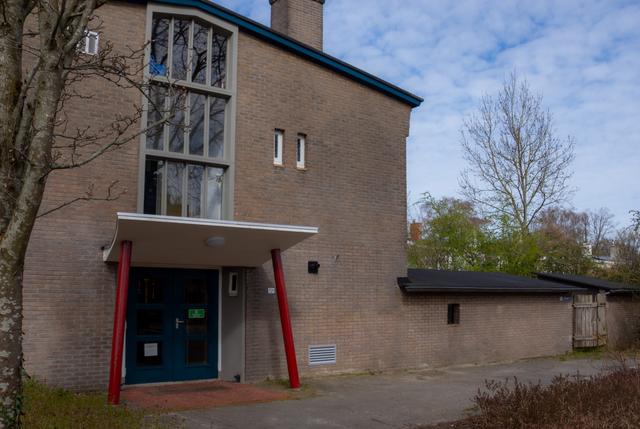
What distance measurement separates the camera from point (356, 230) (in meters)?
14.9

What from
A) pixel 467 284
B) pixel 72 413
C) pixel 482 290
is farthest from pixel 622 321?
pixel 72 413

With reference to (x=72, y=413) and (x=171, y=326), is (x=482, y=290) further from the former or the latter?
(x=72, y=413)

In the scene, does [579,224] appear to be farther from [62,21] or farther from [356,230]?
[62,21]

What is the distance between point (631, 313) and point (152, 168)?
17.3 meters

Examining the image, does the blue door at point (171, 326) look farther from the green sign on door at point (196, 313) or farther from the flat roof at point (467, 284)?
the flat roof at point (467, 284)

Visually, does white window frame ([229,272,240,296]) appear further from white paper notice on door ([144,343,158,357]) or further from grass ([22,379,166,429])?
grass ([22,379,166,429])

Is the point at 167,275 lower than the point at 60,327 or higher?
higher

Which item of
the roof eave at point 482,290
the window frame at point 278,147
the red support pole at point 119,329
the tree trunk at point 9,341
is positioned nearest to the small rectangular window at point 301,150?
the window frame at point 278,147

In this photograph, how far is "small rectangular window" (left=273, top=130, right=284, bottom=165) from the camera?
542 inches

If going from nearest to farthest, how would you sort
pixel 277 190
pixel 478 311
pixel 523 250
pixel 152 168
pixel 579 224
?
1. pixel 152 168
2. pixel 277 190
3. pixel 478 311
4. pixel 523 250
5. pixel 579 224

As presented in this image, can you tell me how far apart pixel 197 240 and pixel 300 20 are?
7149 mm

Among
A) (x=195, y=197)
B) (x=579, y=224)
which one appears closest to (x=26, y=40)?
(x=195, y=197)

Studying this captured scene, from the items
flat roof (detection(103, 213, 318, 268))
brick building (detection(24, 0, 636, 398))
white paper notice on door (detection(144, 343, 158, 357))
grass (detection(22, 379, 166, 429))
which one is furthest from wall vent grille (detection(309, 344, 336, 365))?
grass (detection(22, 379, 166, 429))

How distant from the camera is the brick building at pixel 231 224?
36.3ft
